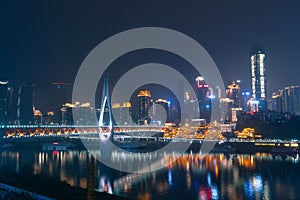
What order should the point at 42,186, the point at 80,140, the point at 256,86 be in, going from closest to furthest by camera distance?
1. the point at 42,186
2. the point at 80,140
3. the point at 256,86

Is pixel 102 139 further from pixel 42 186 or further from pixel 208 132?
pixel 208 132

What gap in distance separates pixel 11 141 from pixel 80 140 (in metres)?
5.11

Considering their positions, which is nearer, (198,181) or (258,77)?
(198,181)

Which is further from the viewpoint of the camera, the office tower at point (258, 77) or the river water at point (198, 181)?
the office tower at point (258, 77)

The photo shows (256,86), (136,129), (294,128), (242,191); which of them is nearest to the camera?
(242,191)

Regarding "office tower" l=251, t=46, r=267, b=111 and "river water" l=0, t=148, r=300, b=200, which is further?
"office tower" l=251, t=46, r=267, b=111

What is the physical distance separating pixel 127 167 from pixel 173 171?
201 cm

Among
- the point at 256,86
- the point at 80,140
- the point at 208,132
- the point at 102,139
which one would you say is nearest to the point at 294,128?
the point at 208,132

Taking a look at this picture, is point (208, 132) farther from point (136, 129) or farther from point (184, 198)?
point (184, 198)

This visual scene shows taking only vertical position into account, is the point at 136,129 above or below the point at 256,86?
below

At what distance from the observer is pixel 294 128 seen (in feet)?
70.0

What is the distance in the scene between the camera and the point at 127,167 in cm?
1252

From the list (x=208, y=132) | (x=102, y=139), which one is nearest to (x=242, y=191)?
(x=102, y=139)

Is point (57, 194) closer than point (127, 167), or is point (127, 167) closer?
point (57, 194)
